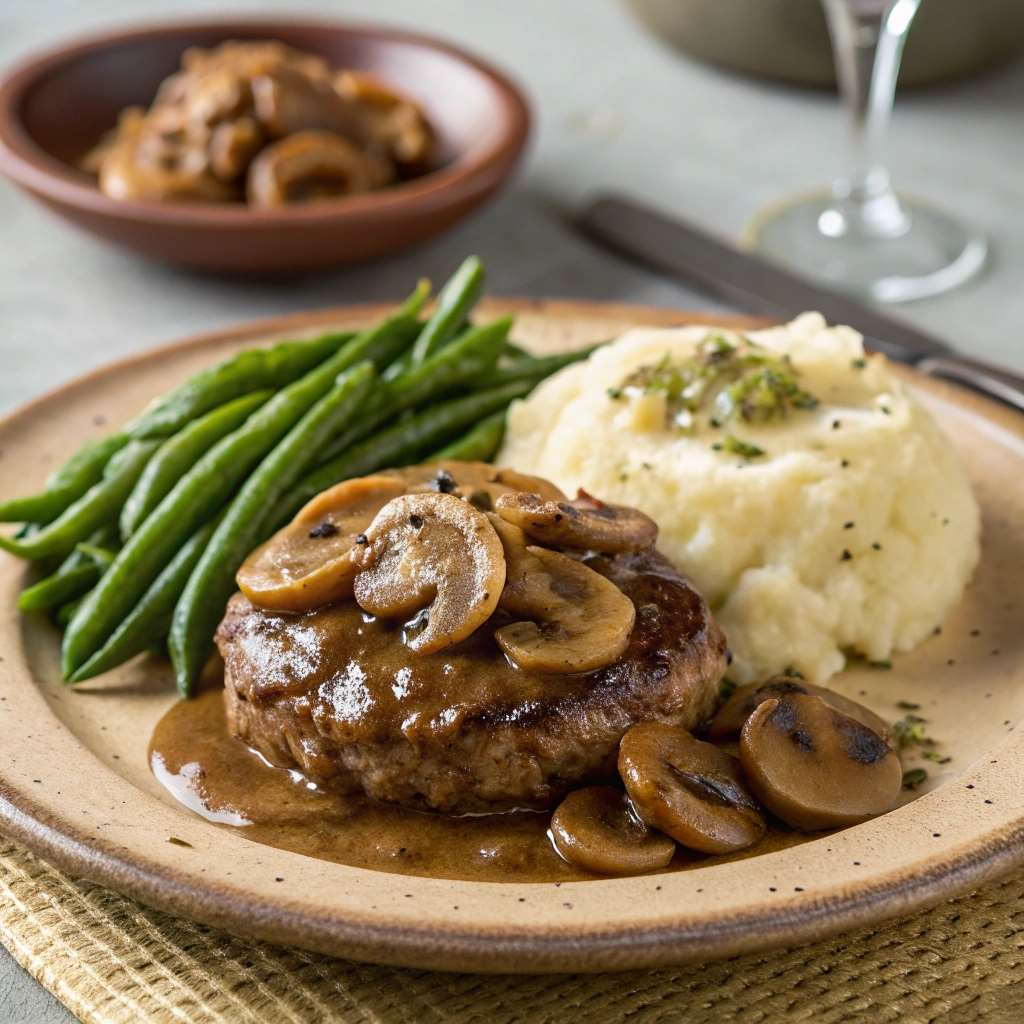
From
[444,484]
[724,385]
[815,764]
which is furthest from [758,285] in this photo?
[815,764]

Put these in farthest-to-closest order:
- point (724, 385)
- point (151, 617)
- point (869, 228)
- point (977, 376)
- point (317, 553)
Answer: point (869, 228), point (977, 376), point (724, 385), point (151, 617), point (317, 553)

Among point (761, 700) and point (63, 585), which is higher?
point (761, 700)

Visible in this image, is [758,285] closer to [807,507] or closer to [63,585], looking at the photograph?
[807,507]

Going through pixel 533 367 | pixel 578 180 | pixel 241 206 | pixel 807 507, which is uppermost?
pixel 807 507

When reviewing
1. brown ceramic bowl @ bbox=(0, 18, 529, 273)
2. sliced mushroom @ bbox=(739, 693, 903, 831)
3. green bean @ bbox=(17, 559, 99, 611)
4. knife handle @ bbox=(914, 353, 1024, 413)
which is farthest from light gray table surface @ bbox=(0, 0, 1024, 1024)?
sliced mushroom @ bbox=(739, 693, 903, 831)

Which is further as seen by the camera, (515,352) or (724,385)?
(515,352)

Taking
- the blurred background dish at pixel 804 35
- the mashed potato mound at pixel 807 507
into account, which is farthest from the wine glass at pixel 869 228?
the mashed potato mound at pixel 807 507

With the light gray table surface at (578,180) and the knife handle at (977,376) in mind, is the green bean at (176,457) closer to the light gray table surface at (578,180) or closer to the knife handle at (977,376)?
the light gray table surface at (578,180)
